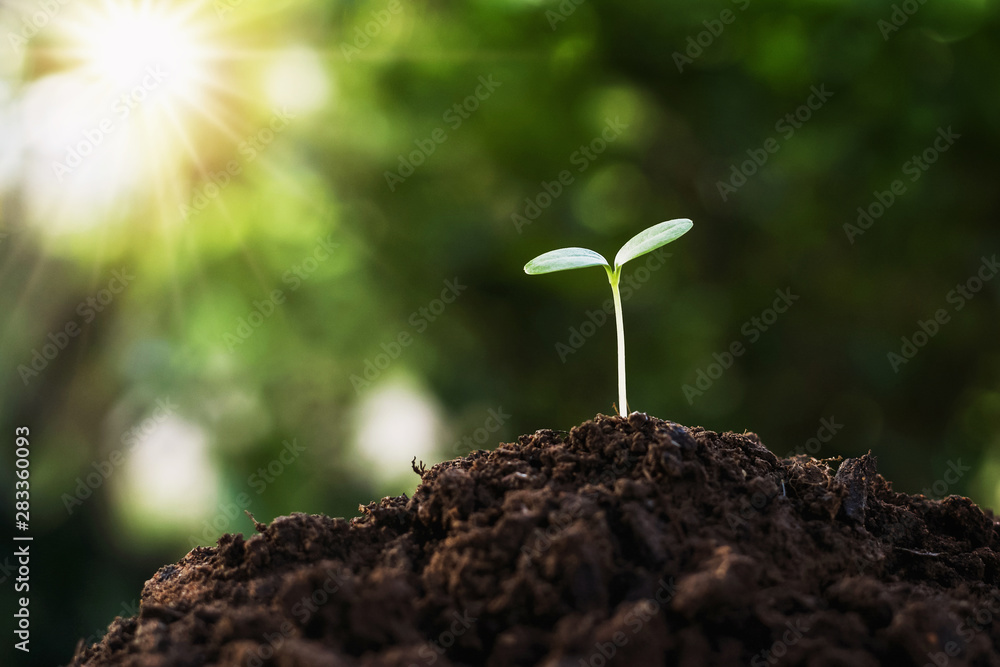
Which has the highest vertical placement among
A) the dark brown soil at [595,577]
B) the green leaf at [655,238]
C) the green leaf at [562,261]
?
the green leaf at [562,261]

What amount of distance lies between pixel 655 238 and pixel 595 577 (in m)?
0.58

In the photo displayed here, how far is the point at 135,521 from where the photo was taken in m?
2.47

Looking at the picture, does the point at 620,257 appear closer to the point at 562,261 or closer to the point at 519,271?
the point at 562,261

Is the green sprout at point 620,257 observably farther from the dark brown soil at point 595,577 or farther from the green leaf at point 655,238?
the dark brown soil at point 595,577

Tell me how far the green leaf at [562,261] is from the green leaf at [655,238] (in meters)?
0.05

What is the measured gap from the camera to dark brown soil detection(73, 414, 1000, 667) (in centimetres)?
77

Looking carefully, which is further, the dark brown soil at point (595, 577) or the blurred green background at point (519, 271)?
the blurred green background at point (519, 271)

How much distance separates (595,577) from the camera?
0.80 metres

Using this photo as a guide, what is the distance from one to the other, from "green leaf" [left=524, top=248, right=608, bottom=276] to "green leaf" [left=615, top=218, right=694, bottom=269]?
51 mm

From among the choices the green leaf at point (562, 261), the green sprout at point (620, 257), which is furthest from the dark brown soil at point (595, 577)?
the green leaf at point (562, 261)

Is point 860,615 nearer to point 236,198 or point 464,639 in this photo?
point 464,639

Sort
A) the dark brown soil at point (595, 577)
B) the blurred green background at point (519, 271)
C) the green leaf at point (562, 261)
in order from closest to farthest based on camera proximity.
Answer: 1. the dark brown soil at point (595, 577)
2. the green leaf at point (562, 261)
3. the blurred green background at point (519, 271)

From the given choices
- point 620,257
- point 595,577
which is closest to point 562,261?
point 620,257

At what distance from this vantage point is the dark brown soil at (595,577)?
774 millimetres
